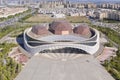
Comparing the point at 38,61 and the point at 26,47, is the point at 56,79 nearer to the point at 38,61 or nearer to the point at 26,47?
the point at 38,61

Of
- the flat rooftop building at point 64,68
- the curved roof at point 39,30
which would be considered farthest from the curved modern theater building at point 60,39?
the flat rooftop building at point 64,68

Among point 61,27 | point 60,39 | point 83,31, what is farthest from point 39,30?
point 83,31

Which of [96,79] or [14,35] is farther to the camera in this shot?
[14,35]

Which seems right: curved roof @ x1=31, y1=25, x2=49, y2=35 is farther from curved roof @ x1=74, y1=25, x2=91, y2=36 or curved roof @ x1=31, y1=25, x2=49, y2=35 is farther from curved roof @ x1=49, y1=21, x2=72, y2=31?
curved roof @ x1=74, y1=25, x2=91, y2=36

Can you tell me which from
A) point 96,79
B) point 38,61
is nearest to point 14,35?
point 38,61

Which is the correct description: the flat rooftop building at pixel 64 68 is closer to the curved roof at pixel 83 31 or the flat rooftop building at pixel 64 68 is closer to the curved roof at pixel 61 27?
the curved roof at pixel 83 31

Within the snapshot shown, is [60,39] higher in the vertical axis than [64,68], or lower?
higher

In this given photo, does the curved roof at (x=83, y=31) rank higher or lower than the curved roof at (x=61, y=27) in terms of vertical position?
lower

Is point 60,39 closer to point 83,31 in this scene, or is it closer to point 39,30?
point 39,30
